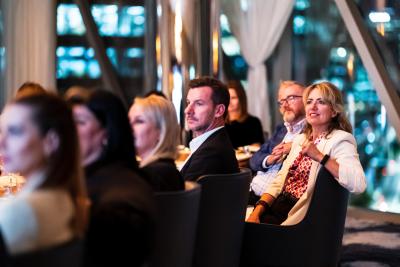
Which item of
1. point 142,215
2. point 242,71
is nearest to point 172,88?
point 242,71

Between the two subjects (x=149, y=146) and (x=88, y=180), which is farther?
(x=149, y=146)

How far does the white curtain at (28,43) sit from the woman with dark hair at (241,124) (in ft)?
9.34

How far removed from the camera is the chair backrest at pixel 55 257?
2158mm

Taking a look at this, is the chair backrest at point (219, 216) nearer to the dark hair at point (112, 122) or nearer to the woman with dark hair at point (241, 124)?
the dark hair at point (112, 122)

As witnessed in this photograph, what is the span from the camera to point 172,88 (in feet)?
29.2

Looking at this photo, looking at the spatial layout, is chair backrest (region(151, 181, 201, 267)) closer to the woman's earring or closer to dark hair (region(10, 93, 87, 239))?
the woman's earring

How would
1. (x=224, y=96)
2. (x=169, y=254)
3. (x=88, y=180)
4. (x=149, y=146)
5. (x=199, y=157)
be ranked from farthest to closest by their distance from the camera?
1. (x=224, y=96)
2. (x=199, y=157)
3. (x=149, y=146)
4. (x=169, y=254)
5. (x=88, y=180)

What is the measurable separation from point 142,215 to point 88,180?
269mm

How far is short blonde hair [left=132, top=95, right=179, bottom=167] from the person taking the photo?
11.0ft

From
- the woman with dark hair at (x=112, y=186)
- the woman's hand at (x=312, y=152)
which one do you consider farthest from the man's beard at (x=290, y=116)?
the woman with dark hair at (x=112, y=186)

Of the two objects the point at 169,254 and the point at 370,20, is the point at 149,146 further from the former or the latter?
the point at 370,20

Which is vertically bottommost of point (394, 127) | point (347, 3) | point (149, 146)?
point (394, 127)

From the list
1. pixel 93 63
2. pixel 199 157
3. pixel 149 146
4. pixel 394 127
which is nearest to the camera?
pixel 149 146

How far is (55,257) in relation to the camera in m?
2.21
